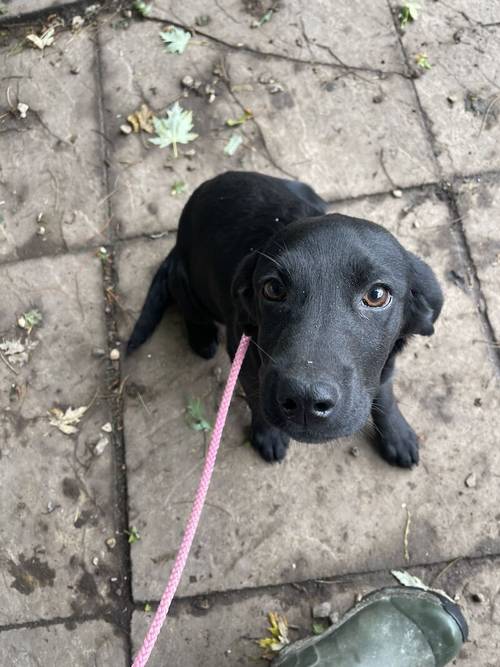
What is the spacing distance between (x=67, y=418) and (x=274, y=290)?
177 cm

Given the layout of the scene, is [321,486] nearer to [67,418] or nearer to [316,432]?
[316,432]

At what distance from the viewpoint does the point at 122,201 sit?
4.08m

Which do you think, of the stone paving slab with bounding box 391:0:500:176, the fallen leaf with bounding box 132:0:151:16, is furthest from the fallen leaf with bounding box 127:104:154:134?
the stone paving slab with bounding box 391:0:500:176

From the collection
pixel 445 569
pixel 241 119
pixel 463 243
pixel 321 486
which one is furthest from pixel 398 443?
pixel 241 119

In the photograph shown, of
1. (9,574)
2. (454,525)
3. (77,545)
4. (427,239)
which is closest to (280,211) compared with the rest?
(427,239)

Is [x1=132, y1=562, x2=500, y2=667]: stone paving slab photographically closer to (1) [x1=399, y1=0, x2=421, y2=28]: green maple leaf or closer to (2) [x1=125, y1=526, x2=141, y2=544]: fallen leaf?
(2) [x1=125, y1=526, x2=141, y2=544]: fallen leaf

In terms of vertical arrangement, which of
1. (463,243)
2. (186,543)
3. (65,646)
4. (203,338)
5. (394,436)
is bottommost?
(65,646)

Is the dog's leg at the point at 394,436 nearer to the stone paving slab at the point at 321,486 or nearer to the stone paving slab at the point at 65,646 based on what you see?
the stone paving slab at the point at 321,486

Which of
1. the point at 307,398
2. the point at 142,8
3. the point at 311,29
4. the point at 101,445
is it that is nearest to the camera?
the point at 307,398

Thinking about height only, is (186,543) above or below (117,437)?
above

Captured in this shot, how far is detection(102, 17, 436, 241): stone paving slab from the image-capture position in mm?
3994

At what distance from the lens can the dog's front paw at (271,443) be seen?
328 centimetres

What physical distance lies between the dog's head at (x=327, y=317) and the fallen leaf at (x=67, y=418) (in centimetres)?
155

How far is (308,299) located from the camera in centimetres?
225
